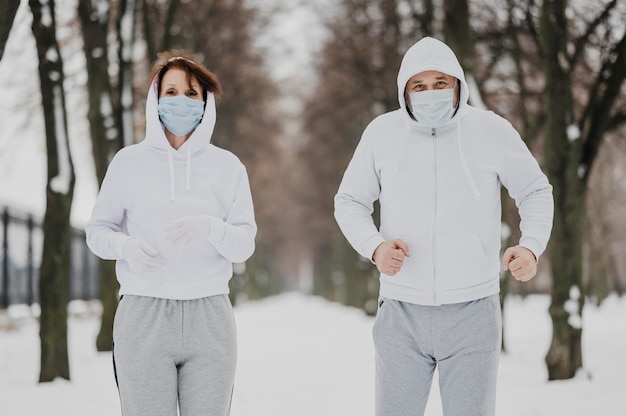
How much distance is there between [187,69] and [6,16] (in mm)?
4020

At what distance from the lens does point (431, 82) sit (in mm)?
3777

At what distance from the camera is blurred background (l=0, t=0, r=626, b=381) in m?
9.88

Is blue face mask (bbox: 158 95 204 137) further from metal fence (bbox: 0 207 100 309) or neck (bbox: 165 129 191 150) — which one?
metal fence (bbox: 0 207 100 309)

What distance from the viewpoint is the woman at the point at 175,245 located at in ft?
11.4

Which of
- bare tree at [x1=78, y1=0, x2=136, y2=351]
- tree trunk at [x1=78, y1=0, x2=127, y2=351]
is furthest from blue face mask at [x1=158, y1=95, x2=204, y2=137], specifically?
bare tree at [x1=78, y1=0, x2=136, y2=351]

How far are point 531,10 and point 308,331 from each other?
27.7 ft

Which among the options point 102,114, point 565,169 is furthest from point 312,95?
point 565,169

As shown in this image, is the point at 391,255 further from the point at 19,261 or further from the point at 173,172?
the point at 19,261

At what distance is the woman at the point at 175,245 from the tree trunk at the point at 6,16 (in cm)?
388

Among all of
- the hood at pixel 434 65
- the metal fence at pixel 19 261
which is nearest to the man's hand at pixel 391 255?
the hood at pixel 434 65

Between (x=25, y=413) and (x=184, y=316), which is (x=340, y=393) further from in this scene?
(x=184, y=316)

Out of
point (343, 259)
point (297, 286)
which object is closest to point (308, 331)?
point (343, 259)

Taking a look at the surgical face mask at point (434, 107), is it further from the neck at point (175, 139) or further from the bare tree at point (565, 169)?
the bare tree at point (565, 169)

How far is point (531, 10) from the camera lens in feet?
46.1
